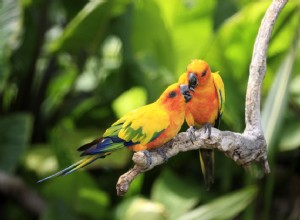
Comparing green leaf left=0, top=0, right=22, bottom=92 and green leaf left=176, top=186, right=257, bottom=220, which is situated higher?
green leaf left=0, top=0, right=22, bottom=92

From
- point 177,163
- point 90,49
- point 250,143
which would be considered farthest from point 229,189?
point 250,143

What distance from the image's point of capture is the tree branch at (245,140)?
32 centimetres

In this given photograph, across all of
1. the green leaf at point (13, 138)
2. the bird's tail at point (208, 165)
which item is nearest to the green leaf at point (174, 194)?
the green leaf at point (13, 138)

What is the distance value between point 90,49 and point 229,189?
0.48m

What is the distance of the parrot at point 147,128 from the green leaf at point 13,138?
1152mm

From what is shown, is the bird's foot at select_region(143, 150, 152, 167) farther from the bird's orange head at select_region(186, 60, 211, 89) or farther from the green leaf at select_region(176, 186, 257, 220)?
the green leaf at select_region(176, 186, 257, 220)

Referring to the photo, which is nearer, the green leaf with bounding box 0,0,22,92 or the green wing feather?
the green wing feather

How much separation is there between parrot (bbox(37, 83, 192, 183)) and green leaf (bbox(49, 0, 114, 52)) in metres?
0.96

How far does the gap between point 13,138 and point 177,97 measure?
1.24 metres

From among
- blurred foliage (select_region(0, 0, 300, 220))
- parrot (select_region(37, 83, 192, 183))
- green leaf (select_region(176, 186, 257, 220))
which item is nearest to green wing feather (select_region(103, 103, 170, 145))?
parrot (select_region(37, 83, 192, 183))

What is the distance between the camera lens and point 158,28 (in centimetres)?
114

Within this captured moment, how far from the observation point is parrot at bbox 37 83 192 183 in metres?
0.32

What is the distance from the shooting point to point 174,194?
4.51 ft

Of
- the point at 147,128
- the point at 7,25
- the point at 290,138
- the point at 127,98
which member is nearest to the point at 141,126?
the point at 147,128
